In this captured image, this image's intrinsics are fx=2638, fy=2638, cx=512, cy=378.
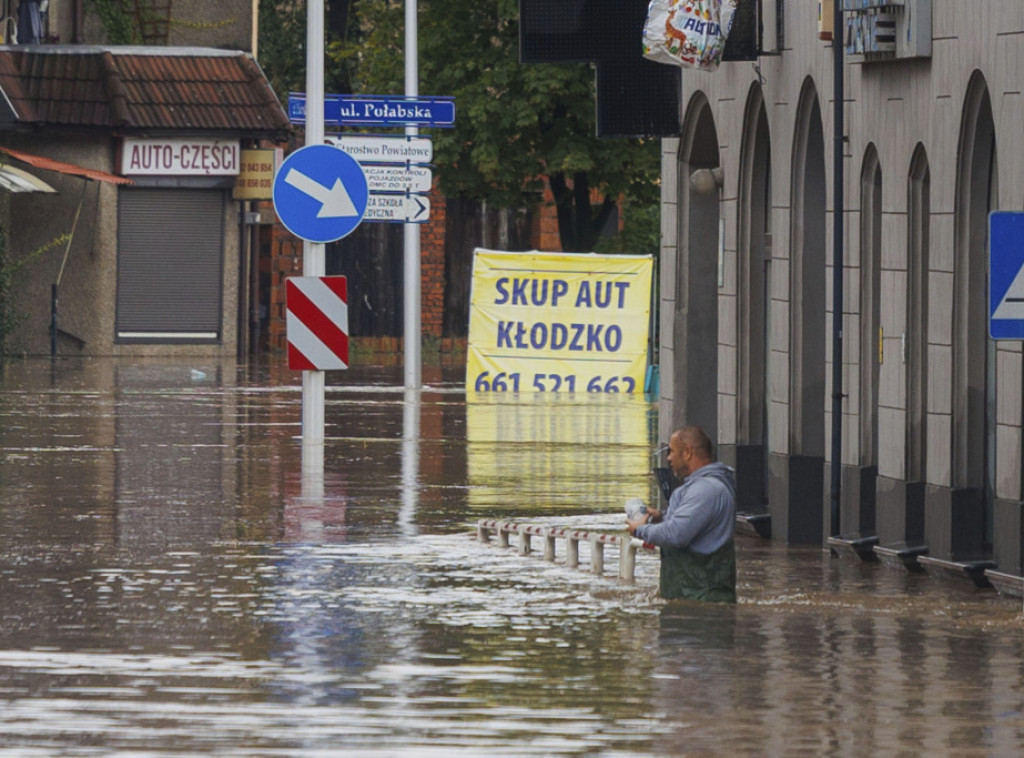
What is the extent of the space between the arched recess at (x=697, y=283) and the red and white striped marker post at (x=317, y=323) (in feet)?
8.33

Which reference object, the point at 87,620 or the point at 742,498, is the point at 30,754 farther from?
the point at 742,498

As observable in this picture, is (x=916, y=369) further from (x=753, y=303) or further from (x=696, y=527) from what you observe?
(x=696, y=527)

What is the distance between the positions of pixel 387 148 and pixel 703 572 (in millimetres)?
20684

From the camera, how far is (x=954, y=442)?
14.5 meters

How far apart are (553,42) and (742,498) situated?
3.51 meters

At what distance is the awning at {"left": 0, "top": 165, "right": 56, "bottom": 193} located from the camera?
39250 mm

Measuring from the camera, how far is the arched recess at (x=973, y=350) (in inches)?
564

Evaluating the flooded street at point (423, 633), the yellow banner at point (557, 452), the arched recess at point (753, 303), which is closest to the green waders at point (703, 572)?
the flooded street at point (423, 633)

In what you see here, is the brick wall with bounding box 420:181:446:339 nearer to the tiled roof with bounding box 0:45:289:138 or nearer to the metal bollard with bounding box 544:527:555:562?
the tiled roof with bounding box 0:45:289:138

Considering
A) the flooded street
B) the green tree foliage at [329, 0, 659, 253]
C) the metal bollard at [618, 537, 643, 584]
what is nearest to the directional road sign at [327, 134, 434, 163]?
the green tree foliage at [329, 0, 659, 253]

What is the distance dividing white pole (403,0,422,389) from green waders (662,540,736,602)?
68.5ft

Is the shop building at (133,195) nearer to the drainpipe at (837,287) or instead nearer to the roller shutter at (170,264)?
the roller shutter at (170,264)

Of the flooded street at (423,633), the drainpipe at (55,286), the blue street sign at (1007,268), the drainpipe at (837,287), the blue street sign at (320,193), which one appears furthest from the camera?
the drainpipe at (55,286)

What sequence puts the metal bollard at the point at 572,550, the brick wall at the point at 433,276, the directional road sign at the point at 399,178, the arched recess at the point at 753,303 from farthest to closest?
1. the brick wall at the point at 433,276
2. the directional road sign at the point at 399,178
3. the arched recess at the point at 753,303
4. the metal bollard at the point at 572,550
